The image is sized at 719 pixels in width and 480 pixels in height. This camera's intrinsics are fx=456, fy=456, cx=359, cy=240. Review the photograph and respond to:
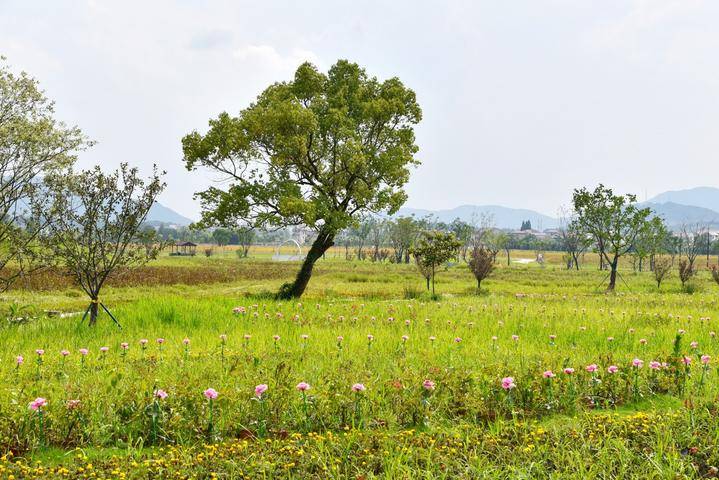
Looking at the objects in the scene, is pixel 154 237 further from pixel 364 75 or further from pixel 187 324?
pixel 364 75

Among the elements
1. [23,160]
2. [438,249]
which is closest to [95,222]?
[23,160]

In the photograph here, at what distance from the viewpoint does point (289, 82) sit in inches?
857

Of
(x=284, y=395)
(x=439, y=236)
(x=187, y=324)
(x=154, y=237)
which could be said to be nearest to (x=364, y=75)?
(x=439, y=236)

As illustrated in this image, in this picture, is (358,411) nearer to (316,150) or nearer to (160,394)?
(160,394)

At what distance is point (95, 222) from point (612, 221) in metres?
31.0

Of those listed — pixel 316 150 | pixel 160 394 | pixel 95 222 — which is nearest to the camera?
pixel 160 394

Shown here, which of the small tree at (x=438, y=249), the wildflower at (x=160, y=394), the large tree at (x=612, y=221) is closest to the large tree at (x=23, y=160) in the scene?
the wildflower at (x=160, y=394)

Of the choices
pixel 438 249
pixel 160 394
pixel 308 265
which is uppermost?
pixel 438 249

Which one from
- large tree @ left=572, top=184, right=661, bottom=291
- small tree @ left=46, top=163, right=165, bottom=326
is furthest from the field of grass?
large tree @ left=572, top=184, right=661, bottom=291

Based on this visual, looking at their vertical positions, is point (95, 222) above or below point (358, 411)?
above

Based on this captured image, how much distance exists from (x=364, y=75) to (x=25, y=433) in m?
20.5

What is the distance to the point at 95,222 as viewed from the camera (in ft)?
36.8

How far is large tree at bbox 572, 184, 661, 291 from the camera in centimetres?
3062

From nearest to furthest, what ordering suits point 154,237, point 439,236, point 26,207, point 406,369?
point 406,369 → point 154,237 → point 26,207 → point 439,236
